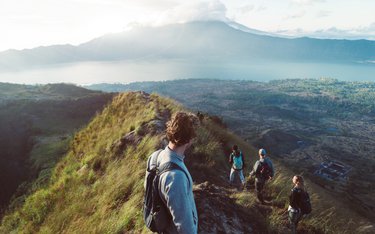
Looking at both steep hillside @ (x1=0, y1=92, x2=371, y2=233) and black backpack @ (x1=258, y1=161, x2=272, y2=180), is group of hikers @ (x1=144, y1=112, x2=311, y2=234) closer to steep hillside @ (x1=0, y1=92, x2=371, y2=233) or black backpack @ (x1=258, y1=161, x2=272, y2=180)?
steep hillside @ (x1=0, y1=92, x2=371, y2=233)

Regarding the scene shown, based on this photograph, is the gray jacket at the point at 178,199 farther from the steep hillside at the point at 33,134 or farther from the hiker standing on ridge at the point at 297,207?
the steep hillside at the point at 33,134

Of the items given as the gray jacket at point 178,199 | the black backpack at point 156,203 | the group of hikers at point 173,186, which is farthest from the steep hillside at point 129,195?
the gray jacket at point 178,199

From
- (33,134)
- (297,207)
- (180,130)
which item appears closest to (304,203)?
(297,207)

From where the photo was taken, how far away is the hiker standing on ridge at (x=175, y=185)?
301 centimetres

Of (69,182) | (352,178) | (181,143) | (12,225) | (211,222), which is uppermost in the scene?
(181,143)

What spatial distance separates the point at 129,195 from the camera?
7.03 m

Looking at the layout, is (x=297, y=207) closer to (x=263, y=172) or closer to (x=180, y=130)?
(x=263, y=172)

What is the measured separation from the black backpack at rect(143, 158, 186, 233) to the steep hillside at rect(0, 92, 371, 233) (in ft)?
6.36

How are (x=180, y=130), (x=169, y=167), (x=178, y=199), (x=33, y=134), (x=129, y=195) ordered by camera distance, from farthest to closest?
1. (x=33, y=134)
2. (x=129, y=195)
3. (x=180, y=130)
4. (x=169, y=167)
5. (x=178, y=199)

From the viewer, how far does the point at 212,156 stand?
37.5ft

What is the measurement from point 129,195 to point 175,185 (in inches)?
172

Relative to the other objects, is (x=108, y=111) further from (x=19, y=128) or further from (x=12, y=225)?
(x=19, y=128)

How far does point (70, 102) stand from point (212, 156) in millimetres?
23557

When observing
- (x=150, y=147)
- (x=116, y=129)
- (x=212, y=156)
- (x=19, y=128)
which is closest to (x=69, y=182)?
(x=150, y=147)
